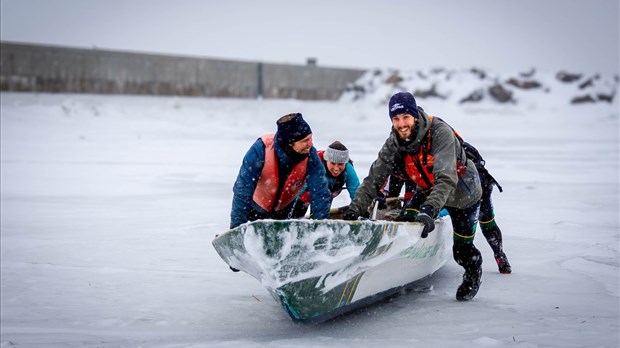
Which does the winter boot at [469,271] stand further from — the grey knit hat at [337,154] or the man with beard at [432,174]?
the grey knit hat at [337,154]

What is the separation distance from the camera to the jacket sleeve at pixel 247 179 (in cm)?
463

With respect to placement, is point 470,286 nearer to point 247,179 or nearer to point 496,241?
point 496,241

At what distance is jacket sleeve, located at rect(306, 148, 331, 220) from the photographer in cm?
475

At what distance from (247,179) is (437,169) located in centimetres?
125

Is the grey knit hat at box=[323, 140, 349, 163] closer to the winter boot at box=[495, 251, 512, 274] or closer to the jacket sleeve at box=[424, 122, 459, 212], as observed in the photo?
the jacket sleeve at box=[424, 122, 459, 212]

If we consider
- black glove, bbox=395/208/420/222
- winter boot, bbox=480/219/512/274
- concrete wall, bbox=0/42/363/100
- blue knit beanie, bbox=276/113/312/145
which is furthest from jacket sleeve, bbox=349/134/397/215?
concrete wall, bbox=0/42/363/100

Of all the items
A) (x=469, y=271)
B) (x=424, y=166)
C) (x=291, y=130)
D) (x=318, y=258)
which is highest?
(x=291, y=130)

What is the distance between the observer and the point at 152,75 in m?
22.2

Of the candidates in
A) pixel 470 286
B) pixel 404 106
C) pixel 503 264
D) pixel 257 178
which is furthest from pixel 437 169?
pixel 503 264

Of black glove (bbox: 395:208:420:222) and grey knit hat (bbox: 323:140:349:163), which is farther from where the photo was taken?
grey knit hat (bbox: 323:140:349:163)

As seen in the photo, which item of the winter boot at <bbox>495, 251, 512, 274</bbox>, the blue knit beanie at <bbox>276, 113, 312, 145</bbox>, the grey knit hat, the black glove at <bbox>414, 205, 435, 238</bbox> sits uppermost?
the blue knit beanie at <bbox>276, 113, 312, 145</bbox>

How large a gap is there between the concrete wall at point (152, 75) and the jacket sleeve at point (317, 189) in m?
15.9

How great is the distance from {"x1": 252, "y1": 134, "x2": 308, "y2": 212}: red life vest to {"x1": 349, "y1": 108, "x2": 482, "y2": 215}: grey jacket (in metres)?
0.46

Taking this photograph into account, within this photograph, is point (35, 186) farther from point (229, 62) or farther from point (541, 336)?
point (229, 62)
